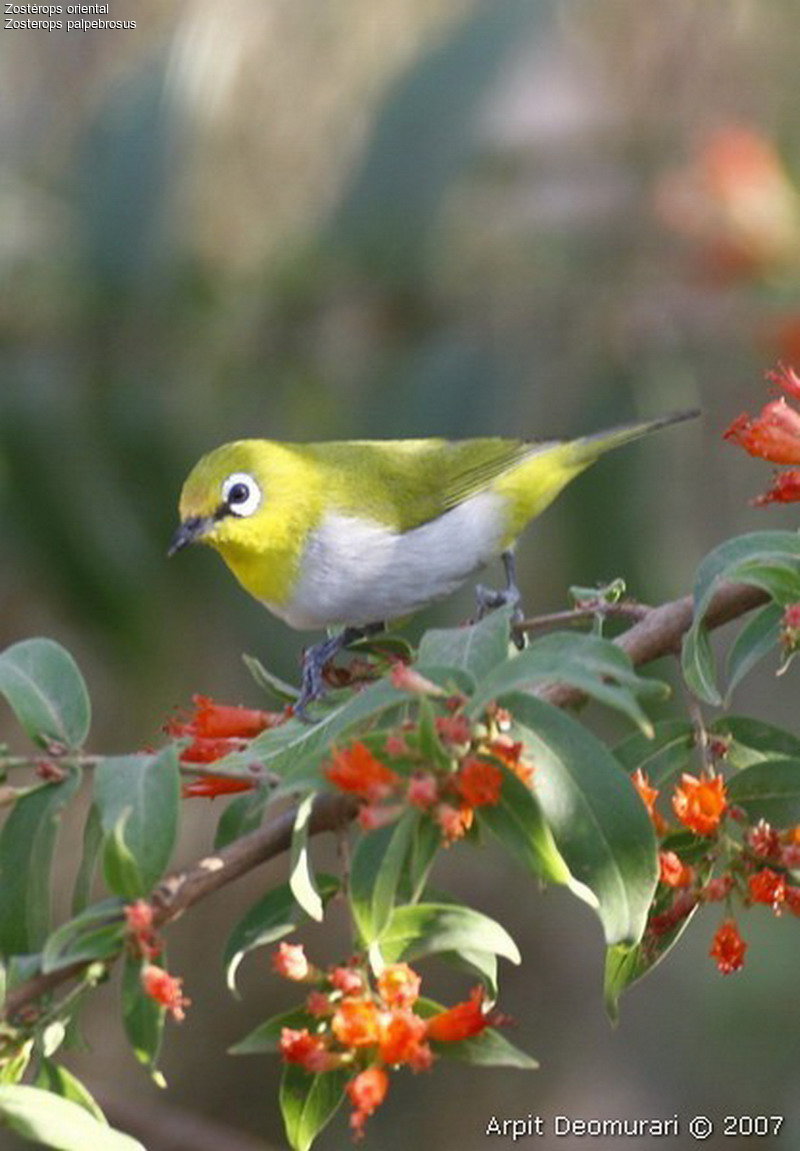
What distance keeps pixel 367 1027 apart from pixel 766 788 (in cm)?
70

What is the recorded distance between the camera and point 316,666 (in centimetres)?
345

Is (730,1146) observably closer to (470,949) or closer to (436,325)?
(436,325)

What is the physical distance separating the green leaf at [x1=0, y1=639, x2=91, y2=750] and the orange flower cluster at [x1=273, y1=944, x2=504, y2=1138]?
45 centimetres

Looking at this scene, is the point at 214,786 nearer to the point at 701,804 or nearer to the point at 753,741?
the point at 701,804

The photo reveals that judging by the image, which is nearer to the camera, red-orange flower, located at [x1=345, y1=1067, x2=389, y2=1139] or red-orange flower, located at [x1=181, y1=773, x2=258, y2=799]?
red-orange flower, located at [x1=345, y1=1067, x2=389, y2=1139]

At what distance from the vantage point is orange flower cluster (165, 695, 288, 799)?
2.79 metres

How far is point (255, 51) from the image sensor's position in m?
7.99

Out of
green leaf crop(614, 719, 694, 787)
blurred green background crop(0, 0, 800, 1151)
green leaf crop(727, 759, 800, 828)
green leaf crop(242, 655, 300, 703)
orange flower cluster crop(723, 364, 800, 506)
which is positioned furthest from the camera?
blurred green background crop(0, 0, 800, 1151)

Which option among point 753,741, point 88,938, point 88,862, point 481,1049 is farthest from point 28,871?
point 753,741

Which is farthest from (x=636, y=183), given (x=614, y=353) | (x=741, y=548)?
(x=741, y=548)

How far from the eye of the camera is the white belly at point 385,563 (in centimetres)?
440

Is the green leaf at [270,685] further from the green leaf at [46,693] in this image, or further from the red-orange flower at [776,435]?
the red-orange flower at [776,435]

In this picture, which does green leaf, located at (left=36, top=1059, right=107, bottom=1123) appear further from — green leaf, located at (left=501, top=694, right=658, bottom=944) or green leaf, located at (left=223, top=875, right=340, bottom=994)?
green leaf, located at (left=501, top=694, right=658, bottom=944)

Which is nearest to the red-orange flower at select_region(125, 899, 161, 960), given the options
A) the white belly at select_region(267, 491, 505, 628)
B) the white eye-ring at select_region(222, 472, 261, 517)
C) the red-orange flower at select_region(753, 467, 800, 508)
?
the red-orange flower at select_region(753, 467, 800, 508)
